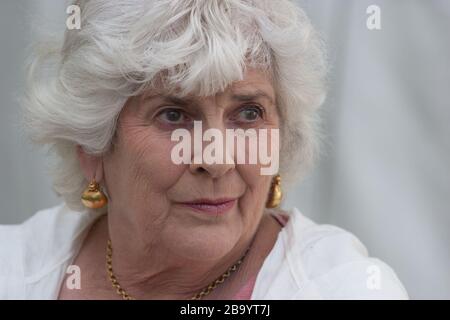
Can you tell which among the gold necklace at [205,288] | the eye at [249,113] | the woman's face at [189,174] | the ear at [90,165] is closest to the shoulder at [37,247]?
the gold necklace at [205,288]

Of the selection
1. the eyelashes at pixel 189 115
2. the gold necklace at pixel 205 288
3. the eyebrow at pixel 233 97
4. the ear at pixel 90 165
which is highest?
the eyebrow at pixel 233 97

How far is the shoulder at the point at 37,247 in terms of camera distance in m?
1.87

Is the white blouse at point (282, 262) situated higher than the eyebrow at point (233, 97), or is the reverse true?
the eyebrow at point (233, 97)

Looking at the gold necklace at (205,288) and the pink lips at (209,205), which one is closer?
the pink lips at (209,205)

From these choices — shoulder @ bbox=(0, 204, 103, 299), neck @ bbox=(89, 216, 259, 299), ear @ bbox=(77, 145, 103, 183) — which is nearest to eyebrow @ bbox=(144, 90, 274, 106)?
ear @ bbox=(77, 145, 103, 183)

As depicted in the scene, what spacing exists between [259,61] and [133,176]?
42cm

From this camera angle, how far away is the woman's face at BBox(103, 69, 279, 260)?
156cm

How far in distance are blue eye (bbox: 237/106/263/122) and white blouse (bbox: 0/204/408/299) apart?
35 centimetres

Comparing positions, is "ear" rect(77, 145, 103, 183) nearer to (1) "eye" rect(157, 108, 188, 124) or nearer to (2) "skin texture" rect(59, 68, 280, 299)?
(2) "skin texture" rect(59, 68, 280, 299)

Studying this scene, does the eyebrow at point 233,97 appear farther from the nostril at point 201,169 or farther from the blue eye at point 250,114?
the nostril at point 201,169

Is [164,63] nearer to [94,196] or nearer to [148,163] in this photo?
[148,163]

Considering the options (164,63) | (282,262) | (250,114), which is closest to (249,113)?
(250,114)

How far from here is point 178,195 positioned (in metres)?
1.59

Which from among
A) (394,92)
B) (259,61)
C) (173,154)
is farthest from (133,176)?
(394,92)
